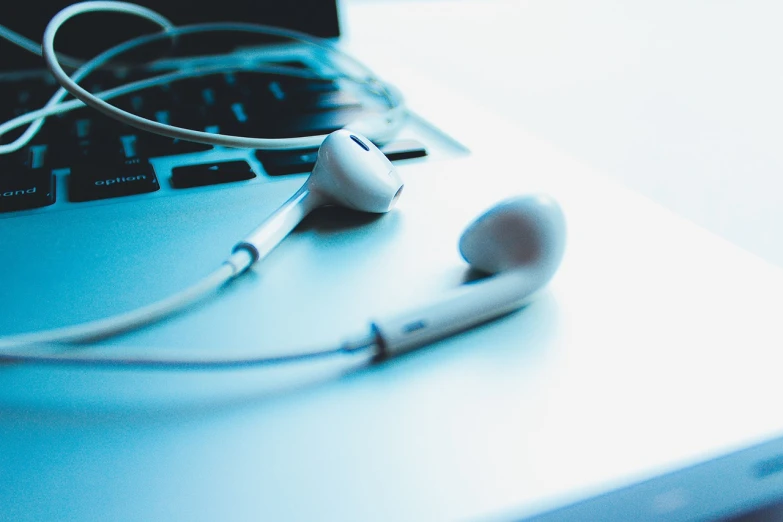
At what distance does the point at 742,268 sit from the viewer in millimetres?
302

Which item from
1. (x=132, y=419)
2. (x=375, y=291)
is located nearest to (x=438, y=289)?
(x=375, y=291)

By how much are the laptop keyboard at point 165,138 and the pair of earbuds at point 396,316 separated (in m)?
0.08

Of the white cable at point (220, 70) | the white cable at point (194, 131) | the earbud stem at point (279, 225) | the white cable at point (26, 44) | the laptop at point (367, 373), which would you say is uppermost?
the white cable at point (26, 44)

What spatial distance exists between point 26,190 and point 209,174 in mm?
99

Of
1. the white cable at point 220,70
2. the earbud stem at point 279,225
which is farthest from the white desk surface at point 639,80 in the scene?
the earbud stem at point 279,225

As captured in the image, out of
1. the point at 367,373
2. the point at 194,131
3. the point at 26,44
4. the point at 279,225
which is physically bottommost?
the point at 367,373

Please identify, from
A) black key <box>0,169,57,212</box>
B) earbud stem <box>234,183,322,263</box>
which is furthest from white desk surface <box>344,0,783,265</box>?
black key <box>0,169,57,212</box>

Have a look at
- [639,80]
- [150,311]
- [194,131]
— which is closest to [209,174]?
[194,131]

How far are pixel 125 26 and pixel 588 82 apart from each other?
1.59 ft

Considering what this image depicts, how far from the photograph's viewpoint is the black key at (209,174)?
39cm

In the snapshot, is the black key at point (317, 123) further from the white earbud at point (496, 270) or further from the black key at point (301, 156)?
the white earbud at point (496, 270)

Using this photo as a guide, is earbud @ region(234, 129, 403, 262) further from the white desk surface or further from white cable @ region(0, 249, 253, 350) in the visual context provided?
the white desk surface

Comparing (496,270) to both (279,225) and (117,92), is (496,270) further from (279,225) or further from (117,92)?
(117,92)

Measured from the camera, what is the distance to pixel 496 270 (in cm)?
29
